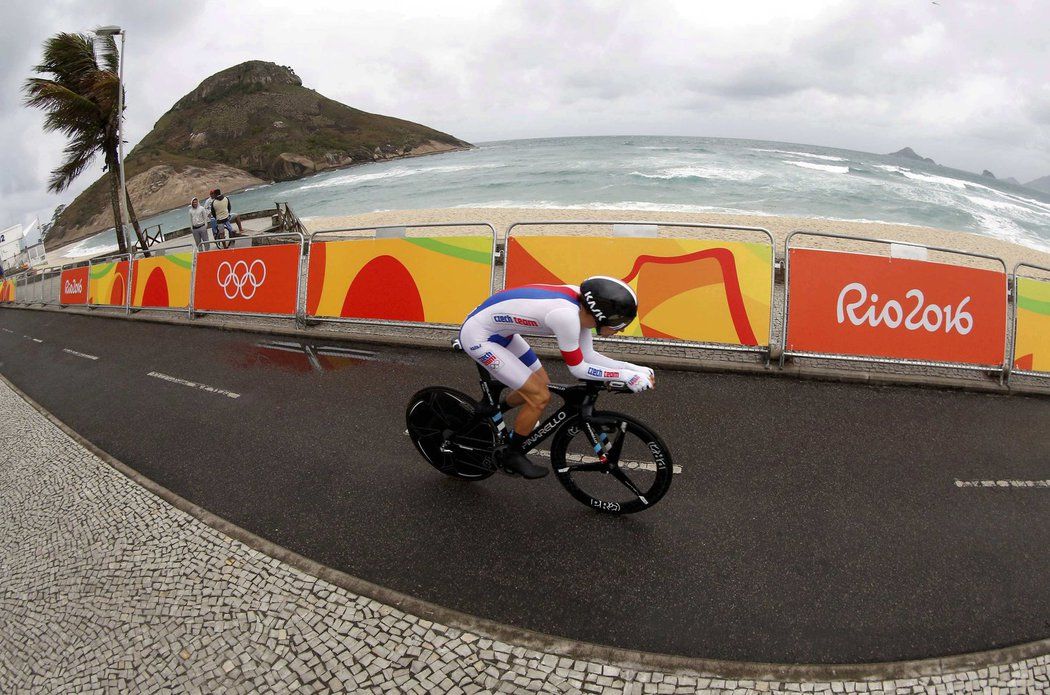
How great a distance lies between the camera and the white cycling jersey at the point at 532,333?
10.6 feet

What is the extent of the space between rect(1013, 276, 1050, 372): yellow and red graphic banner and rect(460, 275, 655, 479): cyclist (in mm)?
6030

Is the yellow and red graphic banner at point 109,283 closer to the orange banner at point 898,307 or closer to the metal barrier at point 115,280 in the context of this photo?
the metal barrier at point 115,280

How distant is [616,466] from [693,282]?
378 centimetres

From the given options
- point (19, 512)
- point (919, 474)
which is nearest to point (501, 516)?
point (919, 474)

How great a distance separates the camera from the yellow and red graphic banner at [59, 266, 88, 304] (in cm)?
1650

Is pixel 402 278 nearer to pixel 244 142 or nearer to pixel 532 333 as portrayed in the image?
pixel 532 333

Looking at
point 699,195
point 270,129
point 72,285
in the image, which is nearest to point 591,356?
point 72,285

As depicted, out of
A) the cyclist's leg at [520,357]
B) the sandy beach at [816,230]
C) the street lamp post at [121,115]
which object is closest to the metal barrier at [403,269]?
the cyclist's leg at [520,357]

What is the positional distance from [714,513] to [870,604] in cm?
107

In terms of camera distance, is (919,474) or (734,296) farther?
(734,296)

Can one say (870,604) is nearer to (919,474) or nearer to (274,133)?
(919,474)

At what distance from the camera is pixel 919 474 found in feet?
14.7

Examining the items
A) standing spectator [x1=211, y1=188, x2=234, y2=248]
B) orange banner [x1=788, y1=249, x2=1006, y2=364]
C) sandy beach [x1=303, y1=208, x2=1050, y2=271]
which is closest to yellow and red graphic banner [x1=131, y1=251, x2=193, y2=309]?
standing spectator [x1=211, y1=188, x2=234, y2=248]

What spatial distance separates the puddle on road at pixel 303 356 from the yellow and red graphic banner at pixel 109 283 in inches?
321
